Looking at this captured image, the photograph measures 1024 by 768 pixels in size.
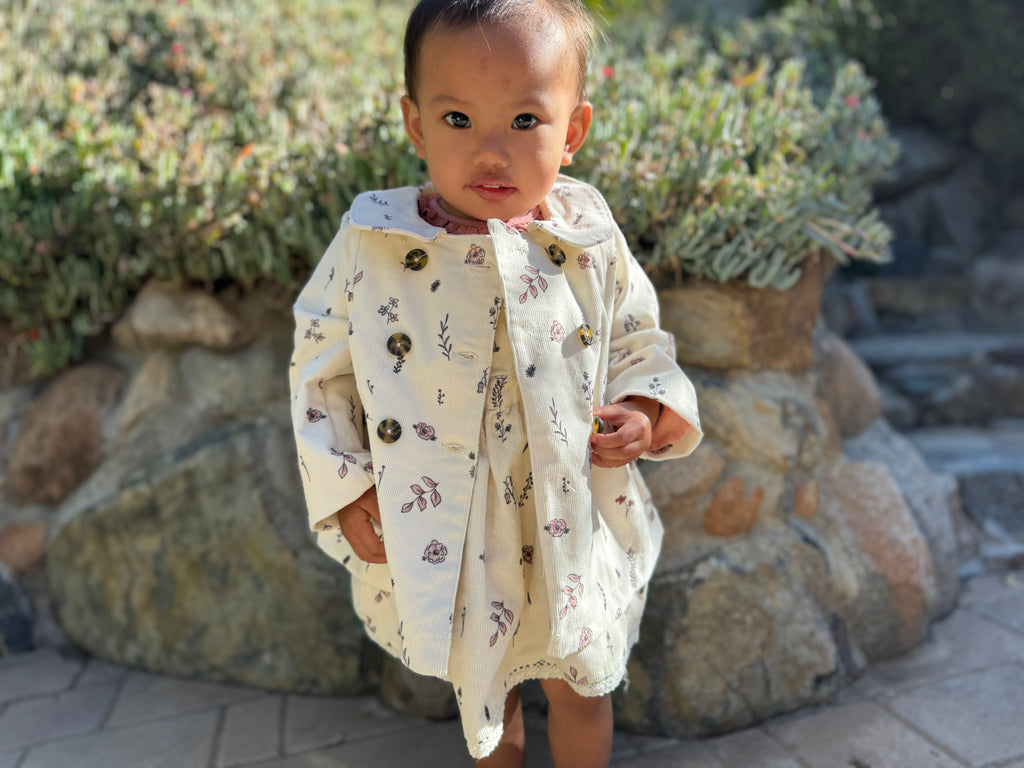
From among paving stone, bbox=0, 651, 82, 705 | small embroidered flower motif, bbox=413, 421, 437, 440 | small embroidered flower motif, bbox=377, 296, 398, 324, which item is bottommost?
paving stone, bbox=0, 651, 82, 705

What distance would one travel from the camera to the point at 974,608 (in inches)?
103

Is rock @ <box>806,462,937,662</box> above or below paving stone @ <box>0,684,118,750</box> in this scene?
above

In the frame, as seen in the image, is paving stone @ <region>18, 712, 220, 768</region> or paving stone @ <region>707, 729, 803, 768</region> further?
paving stone @ <region>18, 712, 220, 768</region>

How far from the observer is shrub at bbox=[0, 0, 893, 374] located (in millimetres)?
2252

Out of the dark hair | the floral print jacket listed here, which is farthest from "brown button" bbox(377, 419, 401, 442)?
the dark hair

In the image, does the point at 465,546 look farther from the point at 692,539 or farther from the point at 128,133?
the point at 128,133

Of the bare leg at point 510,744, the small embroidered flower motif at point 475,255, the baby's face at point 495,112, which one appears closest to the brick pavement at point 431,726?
the bare leg at point 510,744

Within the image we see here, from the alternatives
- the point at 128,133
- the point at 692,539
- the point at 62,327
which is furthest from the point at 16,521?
the point at 692,539

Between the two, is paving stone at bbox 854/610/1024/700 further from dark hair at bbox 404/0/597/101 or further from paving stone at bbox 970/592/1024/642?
dark hair at bbox 404/0/597/101

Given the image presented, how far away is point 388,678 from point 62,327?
1.58 metres

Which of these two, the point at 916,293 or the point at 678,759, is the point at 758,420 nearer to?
the point at 678,759

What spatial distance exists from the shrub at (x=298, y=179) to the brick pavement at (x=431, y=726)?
43.7 inches

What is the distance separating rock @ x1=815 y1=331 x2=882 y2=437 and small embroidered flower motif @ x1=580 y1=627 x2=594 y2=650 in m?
1.43

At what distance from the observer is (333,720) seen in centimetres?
231
